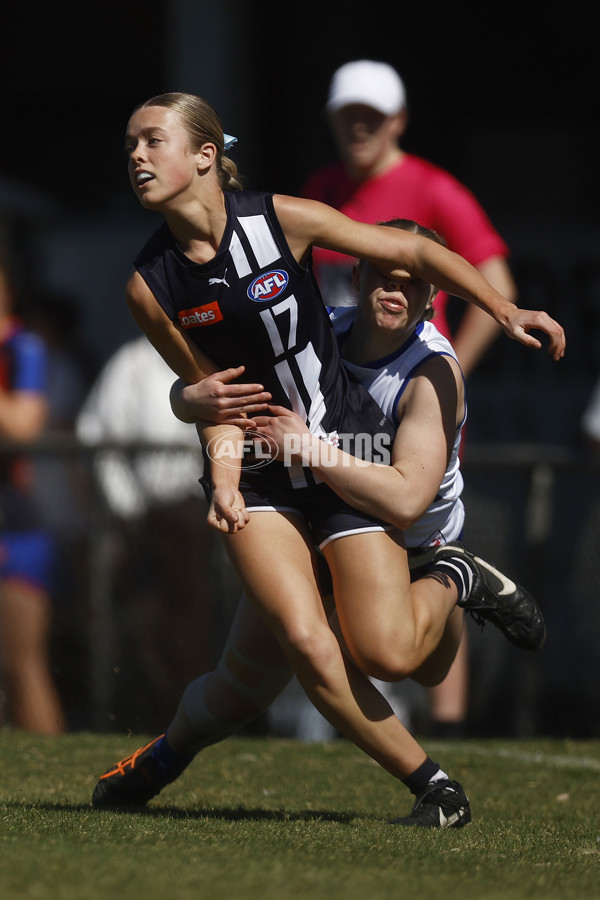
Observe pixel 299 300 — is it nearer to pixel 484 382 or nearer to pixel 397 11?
pixel 484 382

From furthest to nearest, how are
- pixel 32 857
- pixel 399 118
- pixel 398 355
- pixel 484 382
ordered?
pixel 484 382, pixel 399 118, pixel 398 355, pixel 32 857

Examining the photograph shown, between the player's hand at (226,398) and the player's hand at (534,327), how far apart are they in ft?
2.36

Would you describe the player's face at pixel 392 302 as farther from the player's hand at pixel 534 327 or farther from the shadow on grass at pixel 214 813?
the shadow on grass at pixel 214 813

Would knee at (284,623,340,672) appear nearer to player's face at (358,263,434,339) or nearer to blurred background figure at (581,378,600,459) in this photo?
player's face at (358,263,434,339)

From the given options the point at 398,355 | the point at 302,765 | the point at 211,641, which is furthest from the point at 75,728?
the point at 398,355

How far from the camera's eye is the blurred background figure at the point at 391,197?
5512mm

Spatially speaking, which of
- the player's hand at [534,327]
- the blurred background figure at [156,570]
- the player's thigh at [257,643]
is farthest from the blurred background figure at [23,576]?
the player's hand at [534,327]

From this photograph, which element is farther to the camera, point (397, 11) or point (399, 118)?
point (397, 11)

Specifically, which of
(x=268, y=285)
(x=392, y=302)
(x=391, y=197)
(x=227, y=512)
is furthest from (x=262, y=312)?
(x=391, y=197)

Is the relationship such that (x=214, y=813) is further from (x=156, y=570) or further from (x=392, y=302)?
(x=156, y=570)

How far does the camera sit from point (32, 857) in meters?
3.12

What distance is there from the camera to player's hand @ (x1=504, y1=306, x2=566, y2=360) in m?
3.66

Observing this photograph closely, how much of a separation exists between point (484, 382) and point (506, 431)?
13.1 inches

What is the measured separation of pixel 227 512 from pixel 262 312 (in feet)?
1.93
